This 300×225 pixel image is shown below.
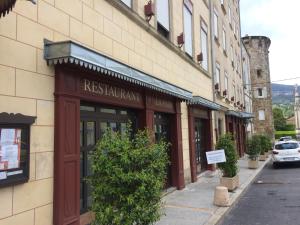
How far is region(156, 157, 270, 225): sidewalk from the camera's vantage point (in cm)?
778

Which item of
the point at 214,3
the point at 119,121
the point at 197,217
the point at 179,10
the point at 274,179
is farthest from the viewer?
the point at 214,3

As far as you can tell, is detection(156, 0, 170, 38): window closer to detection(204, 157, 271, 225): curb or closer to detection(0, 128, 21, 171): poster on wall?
detection(204, 157, 271, 225): curb

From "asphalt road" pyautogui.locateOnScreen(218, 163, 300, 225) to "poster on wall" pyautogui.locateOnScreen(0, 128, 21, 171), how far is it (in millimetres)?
4684

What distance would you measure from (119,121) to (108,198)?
3.94m

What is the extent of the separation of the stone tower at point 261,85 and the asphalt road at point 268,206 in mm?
36698

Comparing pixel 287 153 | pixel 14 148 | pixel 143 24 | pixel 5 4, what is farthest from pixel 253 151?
pixel 5 4

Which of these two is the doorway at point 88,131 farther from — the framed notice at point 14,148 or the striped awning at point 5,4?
the striped awning at point 5,4

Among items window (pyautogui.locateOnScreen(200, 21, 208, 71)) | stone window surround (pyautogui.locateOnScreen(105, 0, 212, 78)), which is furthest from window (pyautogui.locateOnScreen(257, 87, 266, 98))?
stone window surround (pyautogui.locateOnScreen(105, 0, 212, 78))

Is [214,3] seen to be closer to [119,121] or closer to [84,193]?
[119,121]

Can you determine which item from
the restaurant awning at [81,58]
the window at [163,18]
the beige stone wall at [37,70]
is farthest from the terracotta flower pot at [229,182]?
the beige stone wall at [37,70]

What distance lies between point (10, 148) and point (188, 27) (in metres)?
11.0

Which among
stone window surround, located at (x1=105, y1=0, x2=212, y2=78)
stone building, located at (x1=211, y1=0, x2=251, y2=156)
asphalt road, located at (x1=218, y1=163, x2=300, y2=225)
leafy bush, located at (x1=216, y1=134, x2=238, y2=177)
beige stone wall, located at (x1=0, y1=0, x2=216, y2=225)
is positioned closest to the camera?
beige stone wall, located at (x1=0, y1=0, x2=216, y2=225)

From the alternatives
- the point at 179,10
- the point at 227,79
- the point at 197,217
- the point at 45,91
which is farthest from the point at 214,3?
the point at 45,91

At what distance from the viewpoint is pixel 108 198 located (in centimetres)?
489
